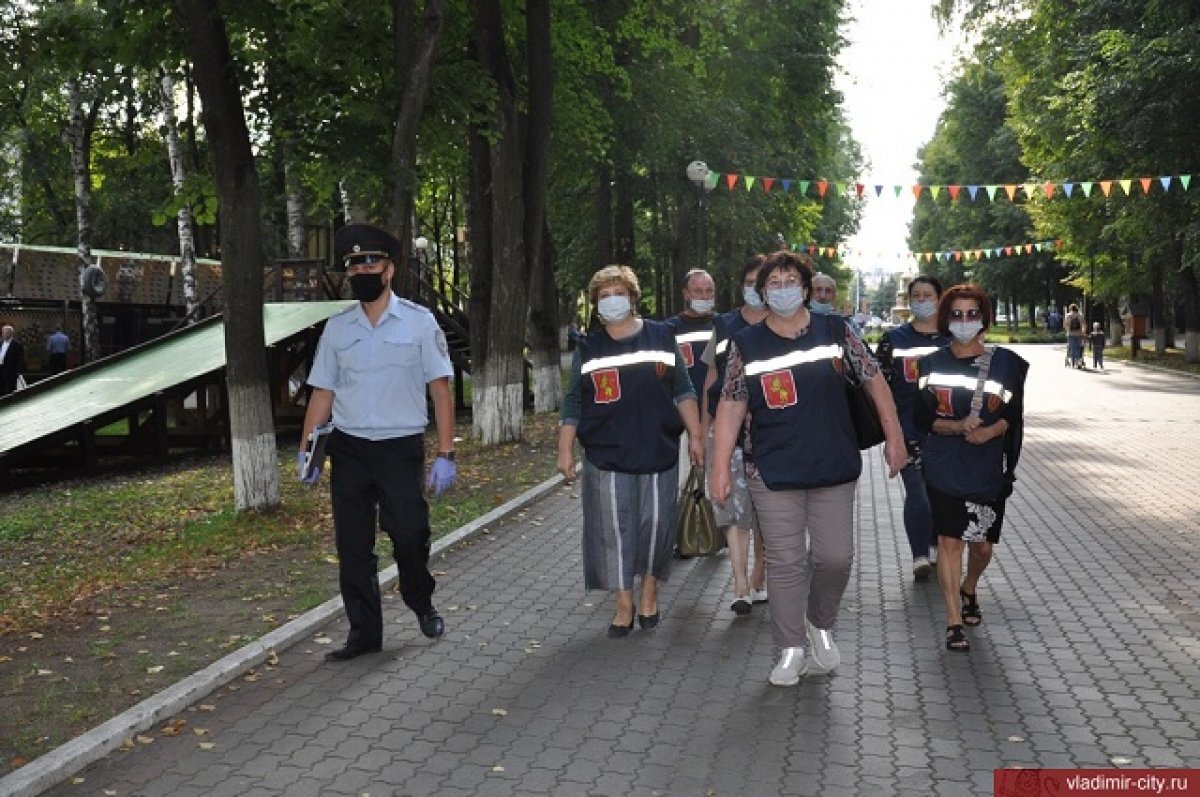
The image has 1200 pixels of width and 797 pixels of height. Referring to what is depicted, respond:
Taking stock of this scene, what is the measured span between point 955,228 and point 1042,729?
2587 inches

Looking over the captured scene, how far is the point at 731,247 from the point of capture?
42.7m

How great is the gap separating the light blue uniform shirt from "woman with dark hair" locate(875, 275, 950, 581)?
3.00 meters

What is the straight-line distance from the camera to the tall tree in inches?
429

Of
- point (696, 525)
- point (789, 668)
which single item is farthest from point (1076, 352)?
point (789, 668)

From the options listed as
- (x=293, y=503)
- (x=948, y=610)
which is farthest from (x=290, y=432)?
(x=948, y=610)

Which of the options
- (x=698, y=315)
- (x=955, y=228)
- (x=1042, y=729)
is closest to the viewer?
(x=1042, y=729)

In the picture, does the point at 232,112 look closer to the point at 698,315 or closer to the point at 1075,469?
the point at 698,315

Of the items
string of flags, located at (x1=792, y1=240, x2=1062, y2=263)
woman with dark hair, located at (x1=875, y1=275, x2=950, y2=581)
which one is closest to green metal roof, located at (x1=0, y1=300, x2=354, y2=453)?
woman with dark hair, located at (x1=875, y1=275, x2=950, y2=581)

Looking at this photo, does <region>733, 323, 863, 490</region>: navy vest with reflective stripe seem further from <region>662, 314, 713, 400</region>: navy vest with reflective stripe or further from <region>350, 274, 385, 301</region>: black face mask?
<region>662, 314, 713, 400</region>: navy vest with reflective stripe

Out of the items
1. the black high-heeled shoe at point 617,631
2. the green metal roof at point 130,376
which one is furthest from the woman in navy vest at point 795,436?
the green metal roof at point 130,376

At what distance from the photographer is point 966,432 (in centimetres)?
666

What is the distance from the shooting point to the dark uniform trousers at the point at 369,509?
655cm

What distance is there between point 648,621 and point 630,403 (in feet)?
3.71

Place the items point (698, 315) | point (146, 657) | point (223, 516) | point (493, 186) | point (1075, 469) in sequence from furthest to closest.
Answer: point (493, 186) < point (1075, 469) < point (223, 516) < point (698, 315) < point (146, 657)
